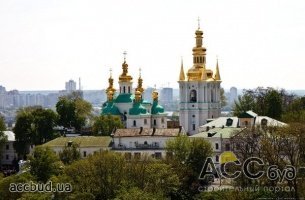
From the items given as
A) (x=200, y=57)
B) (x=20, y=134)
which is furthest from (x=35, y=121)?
(x=200, y=57)

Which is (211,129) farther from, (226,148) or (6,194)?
(6,194)

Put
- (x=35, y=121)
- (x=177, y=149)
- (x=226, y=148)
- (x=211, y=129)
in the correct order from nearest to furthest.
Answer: (x=177, y=149)
(x=226, y=148)
(x=211, y=129)
(x=35, y=121)

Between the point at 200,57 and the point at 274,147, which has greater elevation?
the point at 200,57

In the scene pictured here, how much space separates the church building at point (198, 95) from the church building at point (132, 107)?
2.45 meters

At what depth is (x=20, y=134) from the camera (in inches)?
2980

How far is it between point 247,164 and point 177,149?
8294 mm

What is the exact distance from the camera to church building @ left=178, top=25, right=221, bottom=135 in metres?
76.0

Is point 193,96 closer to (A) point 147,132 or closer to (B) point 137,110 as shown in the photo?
(B) point 137,110

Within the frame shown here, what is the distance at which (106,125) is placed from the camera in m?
73.1

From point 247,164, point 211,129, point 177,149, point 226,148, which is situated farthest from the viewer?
point 211,129

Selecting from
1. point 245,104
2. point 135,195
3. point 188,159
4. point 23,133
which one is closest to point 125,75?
point 23,133

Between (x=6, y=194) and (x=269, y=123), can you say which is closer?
(x=6, y=194)

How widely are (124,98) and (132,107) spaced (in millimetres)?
3937

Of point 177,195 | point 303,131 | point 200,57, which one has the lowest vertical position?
point 177,195
